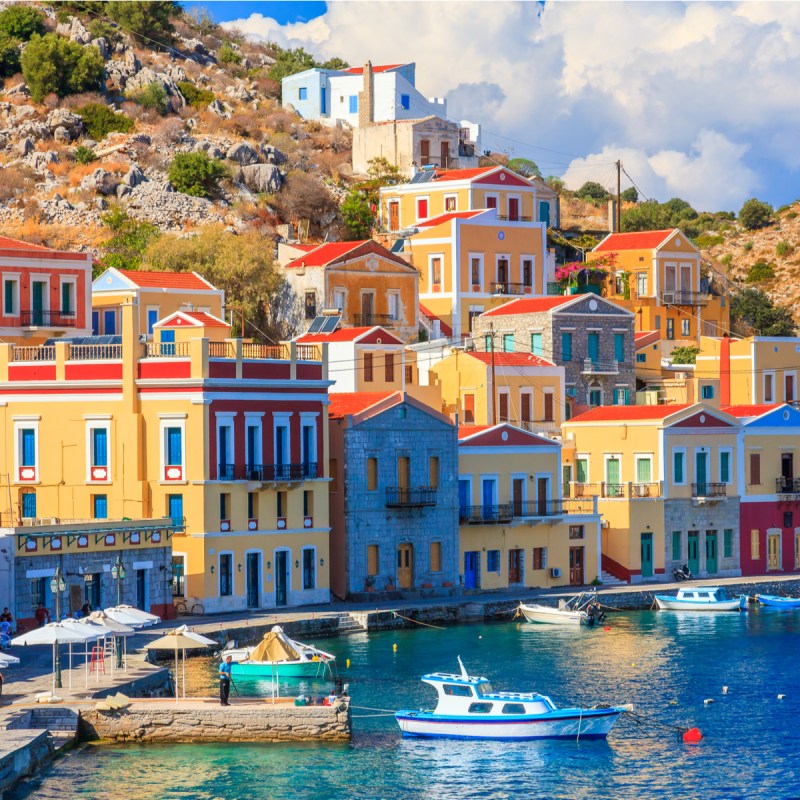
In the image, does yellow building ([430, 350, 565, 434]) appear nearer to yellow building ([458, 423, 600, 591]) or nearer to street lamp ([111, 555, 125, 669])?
yellow building ([458, 423, 600, 591])

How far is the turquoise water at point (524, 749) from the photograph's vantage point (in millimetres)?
40375

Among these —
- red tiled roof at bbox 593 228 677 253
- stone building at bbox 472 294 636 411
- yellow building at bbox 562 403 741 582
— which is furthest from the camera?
red tiled roof at bbox 593 228 677 253

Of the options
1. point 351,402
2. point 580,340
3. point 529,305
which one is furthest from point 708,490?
point 351,402

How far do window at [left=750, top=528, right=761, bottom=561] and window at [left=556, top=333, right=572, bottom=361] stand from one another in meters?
11.9

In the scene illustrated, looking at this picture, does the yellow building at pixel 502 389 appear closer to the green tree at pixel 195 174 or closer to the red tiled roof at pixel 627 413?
the red tiled roof at pixel 627 413

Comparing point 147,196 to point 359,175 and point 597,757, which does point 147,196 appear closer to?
point 359,175

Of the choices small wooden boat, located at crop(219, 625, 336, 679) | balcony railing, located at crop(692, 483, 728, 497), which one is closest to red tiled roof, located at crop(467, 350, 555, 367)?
balcony railing, located at crop(692, 483, 728, 497)

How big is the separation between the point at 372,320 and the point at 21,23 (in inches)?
1883

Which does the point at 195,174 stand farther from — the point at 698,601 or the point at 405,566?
the point at 698,601

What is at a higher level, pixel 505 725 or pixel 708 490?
pixel 708 490

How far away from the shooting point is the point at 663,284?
103 metres

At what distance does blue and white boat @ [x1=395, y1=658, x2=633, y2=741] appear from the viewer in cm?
4512

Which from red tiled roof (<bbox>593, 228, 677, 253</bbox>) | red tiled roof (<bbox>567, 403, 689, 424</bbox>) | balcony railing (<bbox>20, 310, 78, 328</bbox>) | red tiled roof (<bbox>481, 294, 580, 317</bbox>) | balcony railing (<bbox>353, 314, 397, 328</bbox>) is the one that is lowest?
red tiled roof (<bbox>567, 403, 689, 424</bbox>)

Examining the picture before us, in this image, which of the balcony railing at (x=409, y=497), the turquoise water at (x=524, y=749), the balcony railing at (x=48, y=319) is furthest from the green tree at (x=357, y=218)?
the turquoise water at (x=524, y=749)
